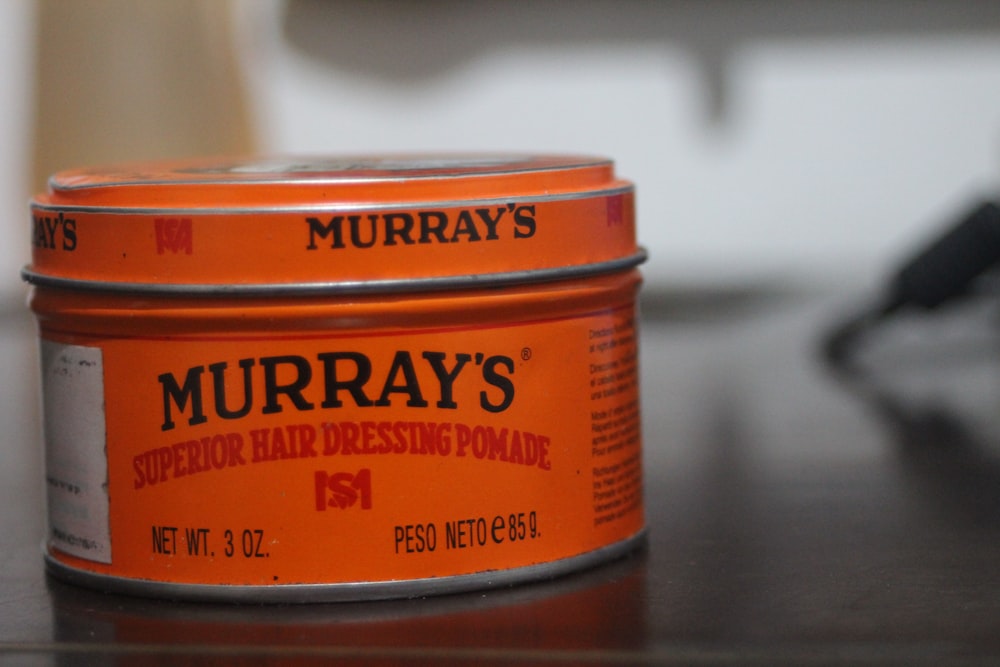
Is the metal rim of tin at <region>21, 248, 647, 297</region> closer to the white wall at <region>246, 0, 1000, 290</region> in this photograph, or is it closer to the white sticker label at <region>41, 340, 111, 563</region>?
the white sticker label at <region>41, 340, 111, 563</region>

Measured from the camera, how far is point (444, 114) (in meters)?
1.39

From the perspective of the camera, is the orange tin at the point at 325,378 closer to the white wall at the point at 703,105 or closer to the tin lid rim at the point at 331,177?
the tin lid rim at the point at 331,177

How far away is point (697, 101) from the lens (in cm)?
139

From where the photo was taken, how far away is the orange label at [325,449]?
17.1 inches

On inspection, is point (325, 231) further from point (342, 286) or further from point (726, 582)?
point (726, 582)

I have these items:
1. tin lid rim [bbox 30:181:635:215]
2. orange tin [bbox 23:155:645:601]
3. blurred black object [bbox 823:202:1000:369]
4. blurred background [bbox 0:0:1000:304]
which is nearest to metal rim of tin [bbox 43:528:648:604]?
orange tin [bbox 23:155:645:601]

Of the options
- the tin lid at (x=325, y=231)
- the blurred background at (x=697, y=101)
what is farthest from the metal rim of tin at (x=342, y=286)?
the blurred background at (x=697, y=101)

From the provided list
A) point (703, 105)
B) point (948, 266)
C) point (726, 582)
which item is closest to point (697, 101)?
point (703, 105)

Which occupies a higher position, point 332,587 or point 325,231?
point 325,231

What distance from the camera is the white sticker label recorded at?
1.51 feet

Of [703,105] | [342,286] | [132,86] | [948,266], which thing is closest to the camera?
[342,286]

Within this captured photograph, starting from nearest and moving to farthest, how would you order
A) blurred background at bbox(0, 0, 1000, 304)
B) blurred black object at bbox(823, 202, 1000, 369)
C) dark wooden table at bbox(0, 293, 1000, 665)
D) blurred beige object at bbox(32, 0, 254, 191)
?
dark wooden table at bbox(0, 293, 1000, 665) → blurred black object at bbox(823, 202, 1000, 369) → blurred beige object at bbox(32, 0, 254, 191) → blurred background at bbox(0, 0, 1000, 304)

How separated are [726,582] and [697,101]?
3.25ft

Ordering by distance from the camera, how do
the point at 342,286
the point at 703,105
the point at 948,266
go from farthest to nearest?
1. the point at 703,105
2. the point at 948,266
3. the point at 342,286
